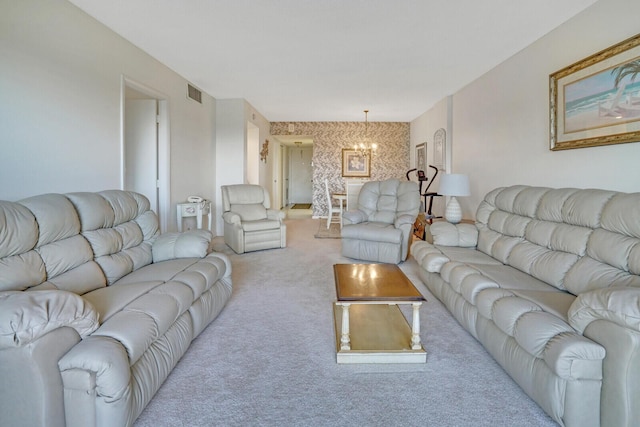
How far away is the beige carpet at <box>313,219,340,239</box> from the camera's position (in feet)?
20.9

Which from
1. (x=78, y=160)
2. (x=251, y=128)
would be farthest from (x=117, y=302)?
(x=251, y=128)

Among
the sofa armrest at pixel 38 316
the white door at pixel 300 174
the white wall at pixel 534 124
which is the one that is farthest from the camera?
the white door at pixel 300 174

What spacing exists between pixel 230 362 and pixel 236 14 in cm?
286

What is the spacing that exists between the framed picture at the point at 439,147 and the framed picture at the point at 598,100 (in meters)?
3.03

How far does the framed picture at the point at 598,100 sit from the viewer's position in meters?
2.45

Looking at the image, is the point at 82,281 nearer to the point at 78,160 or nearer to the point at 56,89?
the point at 78,160

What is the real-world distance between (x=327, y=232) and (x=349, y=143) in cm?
319

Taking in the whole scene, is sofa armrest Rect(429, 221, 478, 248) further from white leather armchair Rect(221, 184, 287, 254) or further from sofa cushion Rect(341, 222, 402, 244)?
white leather armchair Rect(221, 184, 287, 254)

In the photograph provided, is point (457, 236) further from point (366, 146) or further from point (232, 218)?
point (366, 146)

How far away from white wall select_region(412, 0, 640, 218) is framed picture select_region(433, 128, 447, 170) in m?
0.53

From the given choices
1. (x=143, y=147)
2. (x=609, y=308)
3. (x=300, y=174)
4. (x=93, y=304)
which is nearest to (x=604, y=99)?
(x=609, y=308)

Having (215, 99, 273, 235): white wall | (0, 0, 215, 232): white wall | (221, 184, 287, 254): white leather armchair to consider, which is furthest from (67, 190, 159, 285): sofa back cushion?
(215, 99, 273, 235): white wall

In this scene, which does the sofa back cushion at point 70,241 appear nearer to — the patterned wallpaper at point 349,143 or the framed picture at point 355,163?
the patterned wallpaper at point 349,143

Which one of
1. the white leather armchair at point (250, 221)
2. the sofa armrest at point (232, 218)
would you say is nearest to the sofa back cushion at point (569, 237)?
the white leather armchair at point (250, 221)
